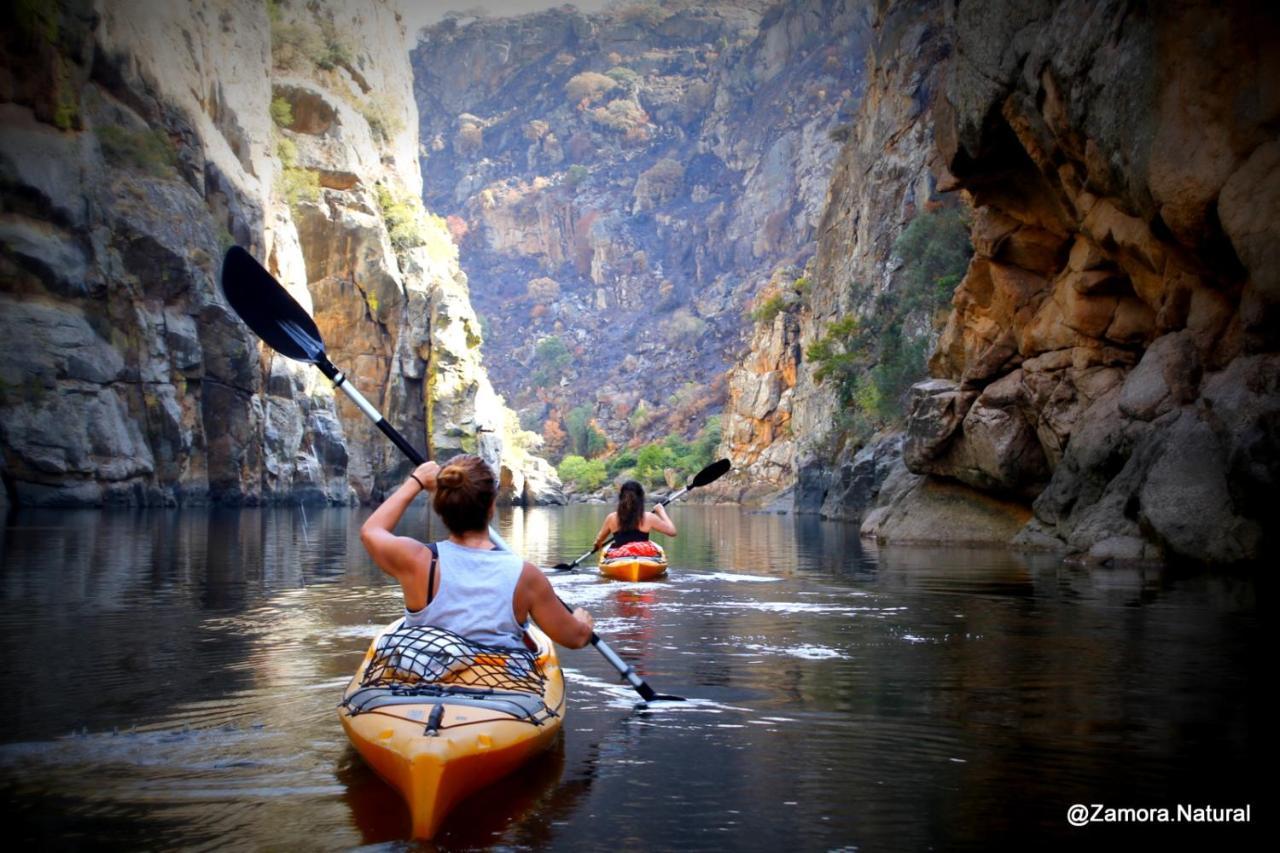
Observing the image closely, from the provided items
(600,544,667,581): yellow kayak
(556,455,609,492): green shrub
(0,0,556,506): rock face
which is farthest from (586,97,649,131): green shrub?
(600,544,667,581): yellow kayak

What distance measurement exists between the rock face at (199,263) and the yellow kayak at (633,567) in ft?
70.6

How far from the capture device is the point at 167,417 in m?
34.4

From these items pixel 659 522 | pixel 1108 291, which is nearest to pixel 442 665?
pixel 659 522

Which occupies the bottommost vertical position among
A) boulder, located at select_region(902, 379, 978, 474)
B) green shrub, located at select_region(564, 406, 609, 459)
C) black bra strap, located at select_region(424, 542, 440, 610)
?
black bra strap, located at select_region(424, 542, 440, 610)

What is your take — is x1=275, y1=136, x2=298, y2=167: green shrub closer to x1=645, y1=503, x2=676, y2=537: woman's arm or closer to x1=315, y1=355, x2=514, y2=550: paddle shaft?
x1=645, y1=503, x2=676, y2=537: woman's arm

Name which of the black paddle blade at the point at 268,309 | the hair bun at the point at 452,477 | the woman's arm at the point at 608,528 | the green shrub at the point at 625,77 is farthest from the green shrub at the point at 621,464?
the green shrub at the point at 625,77

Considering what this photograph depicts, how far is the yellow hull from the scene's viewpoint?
13.7 meters

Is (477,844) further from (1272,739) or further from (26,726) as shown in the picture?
(1272,739)

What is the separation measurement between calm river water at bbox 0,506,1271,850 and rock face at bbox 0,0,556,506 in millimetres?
21275

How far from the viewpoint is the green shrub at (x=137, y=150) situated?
3525 centimetres

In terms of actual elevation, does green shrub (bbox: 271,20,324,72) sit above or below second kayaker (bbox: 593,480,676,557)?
above

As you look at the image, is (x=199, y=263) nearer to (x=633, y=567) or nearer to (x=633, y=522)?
(x=633, y=522)

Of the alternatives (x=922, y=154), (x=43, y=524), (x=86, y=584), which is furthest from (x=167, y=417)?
(x=922, y=154)

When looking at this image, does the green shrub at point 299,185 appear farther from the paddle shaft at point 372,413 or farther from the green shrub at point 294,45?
the paddle shaft at point 372,413
